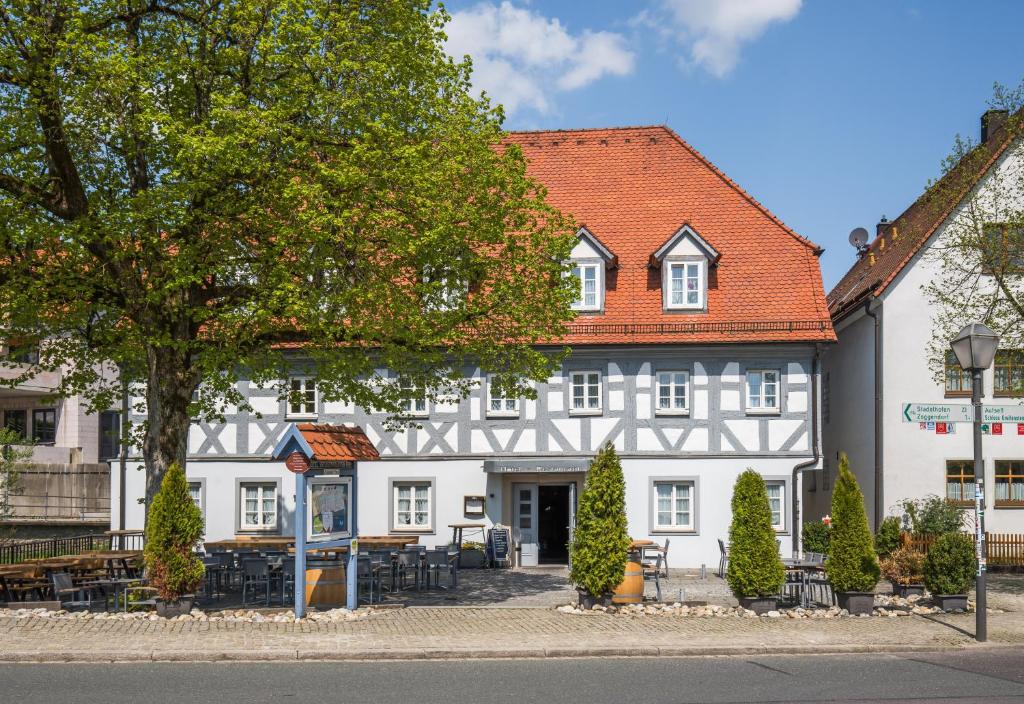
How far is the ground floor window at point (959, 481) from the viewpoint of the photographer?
27266mm

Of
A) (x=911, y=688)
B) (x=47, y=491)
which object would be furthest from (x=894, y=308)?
(x=47, y=491)

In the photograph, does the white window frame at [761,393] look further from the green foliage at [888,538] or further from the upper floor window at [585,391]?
the green foliage at [888,538]

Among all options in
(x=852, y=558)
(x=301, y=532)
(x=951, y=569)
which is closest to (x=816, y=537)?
(x=951, y=569)

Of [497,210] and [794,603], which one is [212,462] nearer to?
[497,210]

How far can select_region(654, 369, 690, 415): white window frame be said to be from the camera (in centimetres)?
2700

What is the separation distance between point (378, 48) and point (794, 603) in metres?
11.2

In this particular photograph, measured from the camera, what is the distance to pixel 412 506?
2750cm

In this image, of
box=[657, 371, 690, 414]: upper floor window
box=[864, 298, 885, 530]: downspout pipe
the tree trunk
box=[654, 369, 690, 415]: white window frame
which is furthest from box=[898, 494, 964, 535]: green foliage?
the tree trunk

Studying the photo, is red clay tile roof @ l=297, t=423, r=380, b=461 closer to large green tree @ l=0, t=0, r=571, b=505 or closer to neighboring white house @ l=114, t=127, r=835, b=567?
large green tree @ l=0, t=0, r=571, b=505

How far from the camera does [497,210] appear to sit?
59.4 feet

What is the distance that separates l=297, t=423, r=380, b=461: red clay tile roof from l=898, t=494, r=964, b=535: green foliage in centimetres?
1142

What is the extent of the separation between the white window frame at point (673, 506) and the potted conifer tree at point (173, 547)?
41.0 feet

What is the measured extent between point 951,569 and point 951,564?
10cm

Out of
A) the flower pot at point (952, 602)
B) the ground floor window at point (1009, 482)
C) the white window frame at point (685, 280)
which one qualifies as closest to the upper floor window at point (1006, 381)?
the ground floor window at point (1009, 482)
